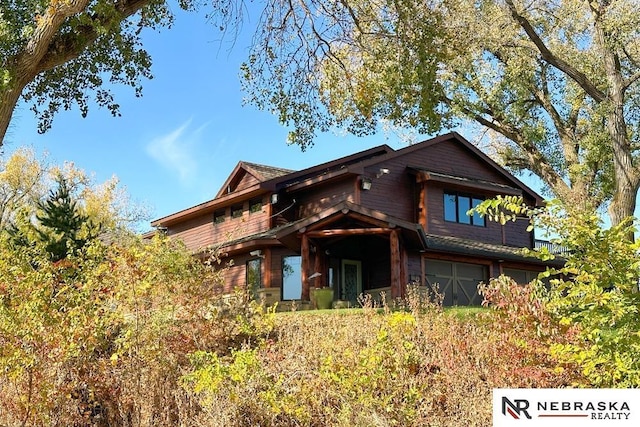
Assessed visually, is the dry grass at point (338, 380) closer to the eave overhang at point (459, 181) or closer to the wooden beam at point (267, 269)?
the wooden beam at point (267, 269)

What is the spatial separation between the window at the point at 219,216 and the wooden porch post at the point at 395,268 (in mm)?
8703

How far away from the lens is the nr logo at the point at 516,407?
4.01 meters

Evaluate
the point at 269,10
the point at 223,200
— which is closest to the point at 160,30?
the point at 269,10

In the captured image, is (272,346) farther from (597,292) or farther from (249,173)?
(249,173)

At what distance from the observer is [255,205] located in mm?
24141

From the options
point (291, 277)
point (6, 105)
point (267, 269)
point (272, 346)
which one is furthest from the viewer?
point (267, 269)

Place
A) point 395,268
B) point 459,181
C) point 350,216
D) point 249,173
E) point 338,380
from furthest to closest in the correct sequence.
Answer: point 249,173 → point 459,181 → point 350,216 → point 395,268 → point 338,380

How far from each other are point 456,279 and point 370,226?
478cm

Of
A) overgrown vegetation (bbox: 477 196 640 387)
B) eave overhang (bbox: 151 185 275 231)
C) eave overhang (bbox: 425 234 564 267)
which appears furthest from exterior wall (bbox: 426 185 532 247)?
overgrown vegetation (bbox: 477 196 640 387)

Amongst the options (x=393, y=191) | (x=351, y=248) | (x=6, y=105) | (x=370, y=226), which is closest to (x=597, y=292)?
(x=6, y=105)

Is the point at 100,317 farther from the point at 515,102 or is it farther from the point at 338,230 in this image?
the point at 515,102

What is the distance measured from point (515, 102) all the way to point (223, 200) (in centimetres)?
1162

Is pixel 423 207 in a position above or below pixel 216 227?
above

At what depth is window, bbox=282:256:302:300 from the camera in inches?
859
